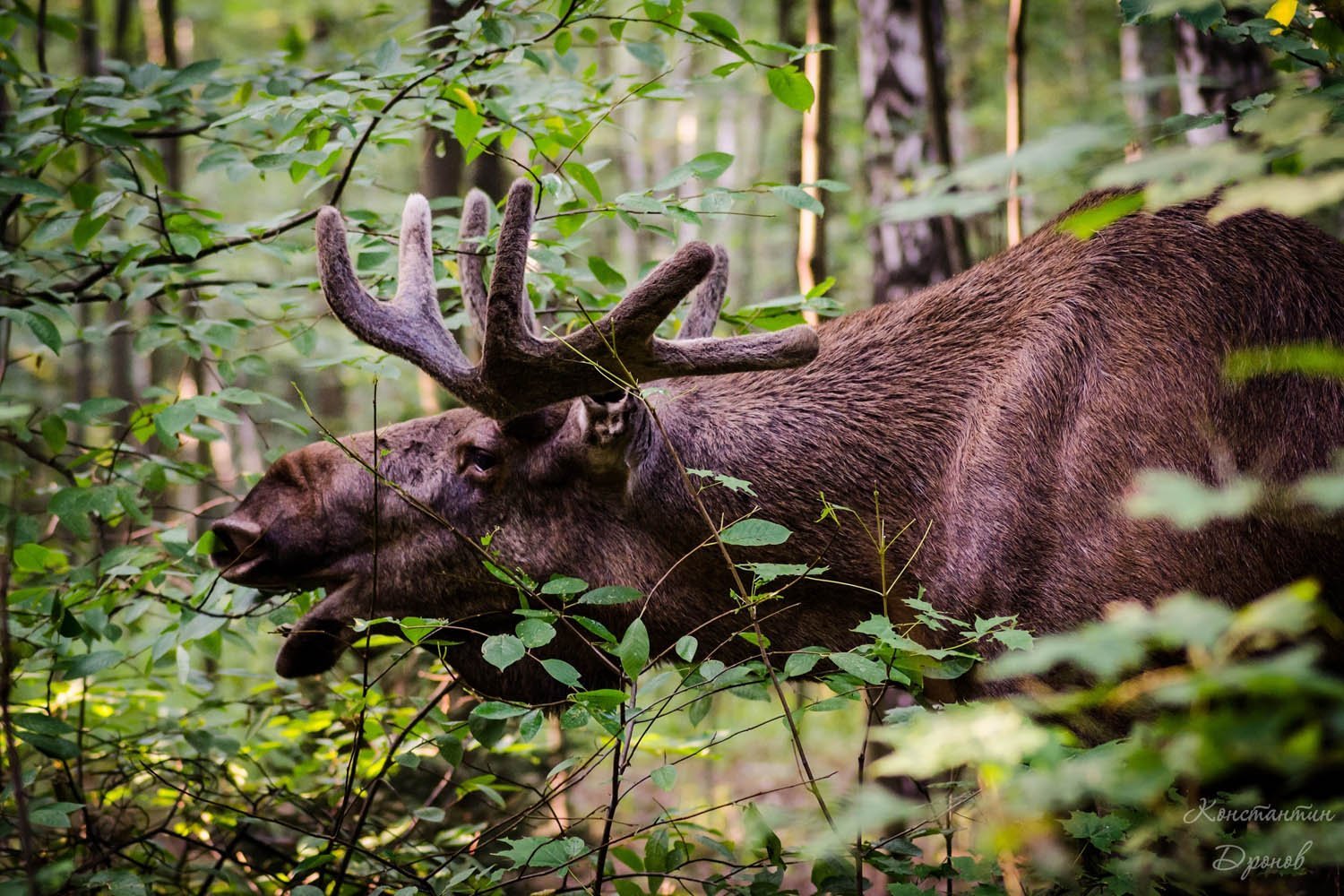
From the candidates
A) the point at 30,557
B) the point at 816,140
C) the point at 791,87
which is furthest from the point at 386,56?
the point at 816,140

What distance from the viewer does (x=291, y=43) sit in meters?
5.21

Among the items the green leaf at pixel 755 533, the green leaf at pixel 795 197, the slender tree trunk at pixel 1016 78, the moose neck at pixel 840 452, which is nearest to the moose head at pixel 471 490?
the moose neck at pixel 840 452

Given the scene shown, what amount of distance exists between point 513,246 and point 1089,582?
232 cm

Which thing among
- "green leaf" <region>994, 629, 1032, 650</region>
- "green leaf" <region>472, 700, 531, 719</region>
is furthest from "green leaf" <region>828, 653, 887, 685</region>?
"green leaf" <region>472, 700, 531, 719</region>

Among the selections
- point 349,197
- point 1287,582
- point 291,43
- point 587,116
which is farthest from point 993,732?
point 349,197

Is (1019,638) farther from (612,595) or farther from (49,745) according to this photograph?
(49,745)

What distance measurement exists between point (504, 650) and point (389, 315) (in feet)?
5.86

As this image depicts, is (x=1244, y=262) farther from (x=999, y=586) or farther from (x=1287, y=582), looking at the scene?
(x=999, y=586)

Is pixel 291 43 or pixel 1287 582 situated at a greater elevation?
pixel 291 43

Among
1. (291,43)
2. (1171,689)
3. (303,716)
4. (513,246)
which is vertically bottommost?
(303,716)

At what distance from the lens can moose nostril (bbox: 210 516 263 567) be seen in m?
3.85

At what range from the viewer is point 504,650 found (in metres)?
2.77

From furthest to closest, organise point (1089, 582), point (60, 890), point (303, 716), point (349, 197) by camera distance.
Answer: point (349, 197) → point (303, 716) → point (1089, 582) → point (60, 890)

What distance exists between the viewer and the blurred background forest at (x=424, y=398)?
1846mm
